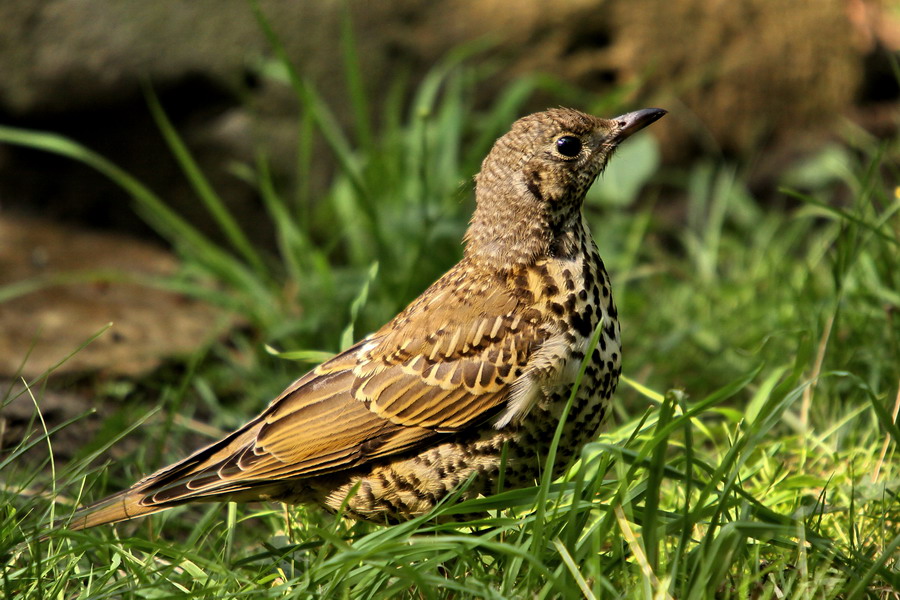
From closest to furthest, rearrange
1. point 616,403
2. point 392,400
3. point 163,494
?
point 163,494 → point 392,400 → point 616,403

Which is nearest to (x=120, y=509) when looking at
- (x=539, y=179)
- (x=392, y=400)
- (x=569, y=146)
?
(x=392, y=400)

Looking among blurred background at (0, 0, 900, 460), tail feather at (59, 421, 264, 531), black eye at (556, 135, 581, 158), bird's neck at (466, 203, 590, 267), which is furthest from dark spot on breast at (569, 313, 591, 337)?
blurred background at (0, 0, 900, 460)

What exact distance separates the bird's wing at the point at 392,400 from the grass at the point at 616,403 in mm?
210

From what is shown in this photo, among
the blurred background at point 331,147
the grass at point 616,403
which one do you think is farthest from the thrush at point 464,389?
the blurred background at point 331,147

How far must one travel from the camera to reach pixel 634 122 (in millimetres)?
3711

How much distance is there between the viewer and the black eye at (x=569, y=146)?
3635 millimetres

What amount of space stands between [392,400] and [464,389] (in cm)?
25

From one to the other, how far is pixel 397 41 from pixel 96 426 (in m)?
2.95

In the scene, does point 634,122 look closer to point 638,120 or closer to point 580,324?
point 638,120

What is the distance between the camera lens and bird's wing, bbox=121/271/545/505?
332 centimetres

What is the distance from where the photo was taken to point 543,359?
10.7 feet

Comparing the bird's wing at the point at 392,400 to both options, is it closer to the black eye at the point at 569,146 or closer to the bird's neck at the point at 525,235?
the bird's neck at the point at 525,235

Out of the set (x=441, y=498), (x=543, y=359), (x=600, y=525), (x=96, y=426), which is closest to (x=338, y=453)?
(x=441, y=498)

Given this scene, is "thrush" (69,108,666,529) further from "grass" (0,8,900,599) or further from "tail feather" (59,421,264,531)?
"grass" (0,8,900,599)
